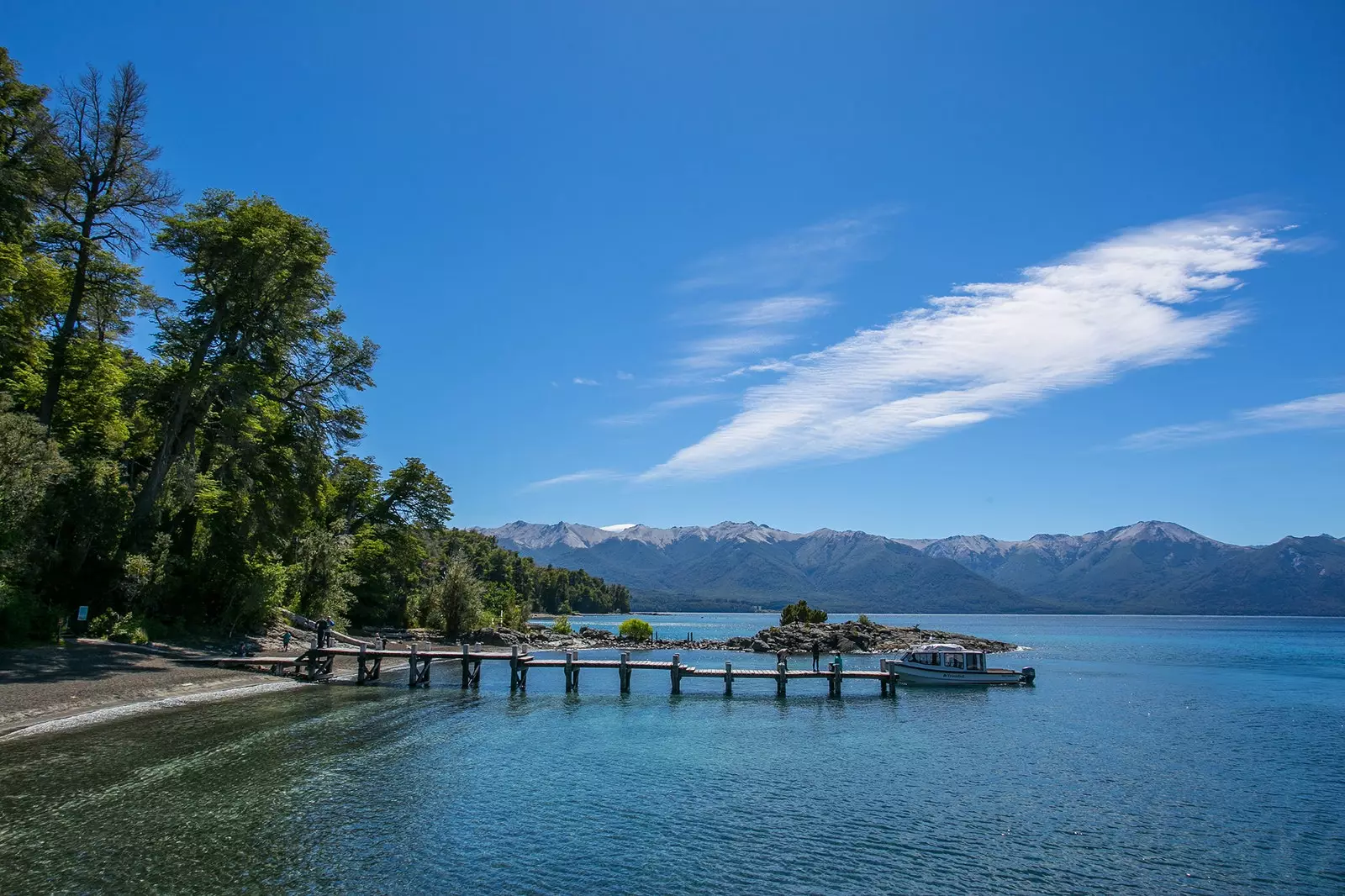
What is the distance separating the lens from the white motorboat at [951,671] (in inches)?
2094

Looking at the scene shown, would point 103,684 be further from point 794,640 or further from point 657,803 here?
point 794,640

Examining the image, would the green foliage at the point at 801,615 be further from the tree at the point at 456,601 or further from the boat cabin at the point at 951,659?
the boat cabin at the point at 951,659

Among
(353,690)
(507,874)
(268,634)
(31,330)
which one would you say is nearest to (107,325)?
(31,330)

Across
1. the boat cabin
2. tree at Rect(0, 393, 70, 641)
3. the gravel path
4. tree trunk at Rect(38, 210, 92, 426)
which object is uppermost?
tree trunk at Rect(38, 210, 92, 426)

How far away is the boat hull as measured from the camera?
53.0 m

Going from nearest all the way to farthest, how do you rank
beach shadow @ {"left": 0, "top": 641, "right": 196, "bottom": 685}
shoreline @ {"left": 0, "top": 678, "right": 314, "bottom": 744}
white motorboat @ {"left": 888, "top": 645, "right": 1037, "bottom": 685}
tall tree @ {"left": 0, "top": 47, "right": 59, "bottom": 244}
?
shoreline @ {"left": 0, "top": 678, "right": 314, "bottom": 744}
beach shadow @ {"left": 0, "top": 641, "right": 196, "bottom": 685}
tall tree @ {"left": 0, "top": 47, "right": 59, "bottom": 244}
white motorboat @ {"left": 888, "top": 645, "right": 1037, "bottom": 685}

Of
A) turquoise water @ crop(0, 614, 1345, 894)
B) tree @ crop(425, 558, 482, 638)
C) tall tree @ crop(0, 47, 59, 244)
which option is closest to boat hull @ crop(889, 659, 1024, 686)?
turquoise water @ crop(0, 614, 1345, 894)

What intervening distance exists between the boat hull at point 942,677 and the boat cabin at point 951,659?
1.46 ft

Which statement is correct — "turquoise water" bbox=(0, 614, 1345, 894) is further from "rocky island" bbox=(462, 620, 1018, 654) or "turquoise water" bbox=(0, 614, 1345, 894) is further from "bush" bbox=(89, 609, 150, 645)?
"rocky island" bbox=(462, 620, 1018, 654)

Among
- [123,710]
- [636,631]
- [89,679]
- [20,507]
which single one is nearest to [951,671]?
[123,710]

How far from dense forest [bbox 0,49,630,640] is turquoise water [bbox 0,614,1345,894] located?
13063 millimetres

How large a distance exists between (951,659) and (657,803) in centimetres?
4017

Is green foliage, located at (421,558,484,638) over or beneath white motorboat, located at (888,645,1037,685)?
over

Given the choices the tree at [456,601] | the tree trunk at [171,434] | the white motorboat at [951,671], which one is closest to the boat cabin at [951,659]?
the white motorboat at [951,671]
